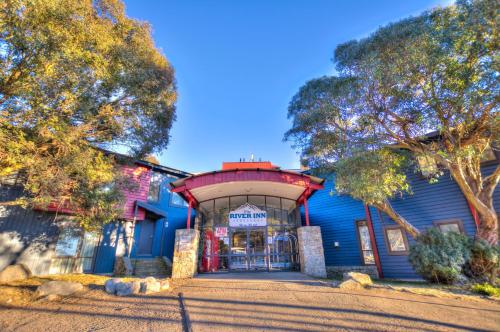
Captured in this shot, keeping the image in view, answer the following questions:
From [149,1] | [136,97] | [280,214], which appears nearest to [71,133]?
[136,97]

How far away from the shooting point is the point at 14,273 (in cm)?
807

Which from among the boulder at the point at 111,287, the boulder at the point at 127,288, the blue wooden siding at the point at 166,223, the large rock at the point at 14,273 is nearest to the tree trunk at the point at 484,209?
the boulder at the point at 127,288

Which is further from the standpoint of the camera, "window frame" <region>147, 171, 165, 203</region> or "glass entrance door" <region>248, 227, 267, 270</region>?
"window frame" <region>147, 171, 165, 203</region>

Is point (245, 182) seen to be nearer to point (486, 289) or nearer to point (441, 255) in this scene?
point (441, 255)

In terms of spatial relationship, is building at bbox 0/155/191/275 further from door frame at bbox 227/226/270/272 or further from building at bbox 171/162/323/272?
door frame at bbox 227/226/270/272

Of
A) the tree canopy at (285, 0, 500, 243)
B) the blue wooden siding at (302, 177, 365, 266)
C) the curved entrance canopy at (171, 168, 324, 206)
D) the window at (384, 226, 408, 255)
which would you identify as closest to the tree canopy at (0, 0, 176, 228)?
the curved entrance canopy at (171, 168, 324, 206)

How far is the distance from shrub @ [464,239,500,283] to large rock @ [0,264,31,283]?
1431 centimetres

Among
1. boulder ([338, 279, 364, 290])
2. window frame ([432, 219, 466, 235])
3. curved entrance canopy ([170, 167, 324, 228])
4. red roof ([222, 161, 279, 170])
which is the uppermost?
red roof ([222, 161, 279, 170])

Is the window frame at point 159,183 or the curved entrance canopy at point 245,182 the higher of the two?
the window frame at point 159,183

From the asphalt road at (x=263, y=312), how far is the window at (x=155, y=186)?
923cm

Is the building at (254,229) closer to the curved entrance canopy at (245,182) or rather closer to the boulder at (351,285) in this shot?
the curved entrance canopy at (245,182)

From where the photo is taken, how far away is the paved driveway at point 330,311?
3.46m

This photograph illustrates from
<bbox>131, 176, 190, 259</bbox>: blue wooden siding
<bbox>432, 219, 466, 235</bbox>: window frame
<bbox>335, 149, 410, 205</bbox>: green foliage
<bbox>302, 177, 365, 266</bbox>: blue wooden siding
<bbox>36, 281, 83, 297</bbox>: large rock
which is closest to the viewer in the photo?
<bbox>36, 281, 83, 297</bbox>: large rock

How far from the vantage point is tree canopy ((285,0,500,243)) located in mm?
6336
